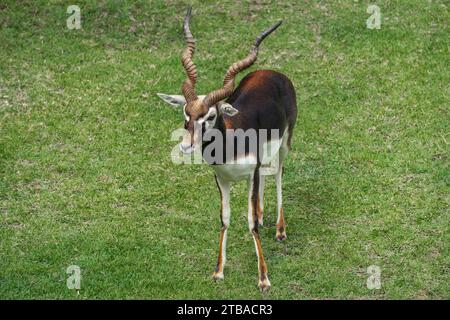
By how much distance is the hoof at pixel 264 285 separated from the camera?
1202cm

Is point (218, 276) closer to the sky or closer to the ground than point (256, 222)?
closer to the ground

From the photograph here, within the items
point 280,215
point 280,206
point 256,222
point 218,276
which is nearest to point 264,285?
point 218,276

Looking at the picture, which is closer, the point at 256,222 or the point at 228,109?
the point at 228,109

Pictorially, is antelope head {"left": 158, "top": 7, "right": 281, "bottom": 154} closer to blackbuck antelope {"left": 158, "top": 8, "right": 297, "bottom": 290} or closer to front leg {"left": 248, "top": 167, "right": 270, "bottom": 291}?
blackbuck antelope {"left": 158, "top": 8, "right": 297, "bottom": 290}

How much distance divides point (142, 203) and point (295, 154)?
270cm

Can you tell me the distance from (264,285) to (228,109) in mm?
2341

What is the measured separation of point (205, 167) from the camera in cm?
1506

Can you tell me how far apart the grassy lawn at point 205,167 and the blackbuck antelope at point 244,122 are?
0.68 metres

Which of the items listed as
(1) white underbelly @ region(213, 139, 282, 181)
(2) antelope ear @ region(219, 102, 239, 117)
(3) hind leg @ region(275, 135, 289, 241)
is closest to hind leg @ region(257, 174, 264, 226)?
(3) hind leg @ region(275, 135, 289, 241)

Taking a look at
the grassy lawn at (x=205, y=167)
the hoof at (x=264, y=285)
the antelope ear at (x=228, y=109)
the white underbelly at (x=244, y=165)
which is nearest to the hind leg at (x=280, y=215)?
the grassy lawn at (x=205, y=167)

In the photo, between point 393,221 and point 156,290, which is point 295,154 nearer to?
point 393,221

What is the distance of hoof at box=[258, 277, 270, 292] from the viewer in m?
12.0

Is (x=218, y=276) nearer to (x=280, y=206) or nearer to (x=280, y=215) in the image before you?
(x=280, y=215)

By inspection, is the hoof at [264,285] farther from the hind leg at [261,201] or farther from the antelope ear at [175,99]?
the antelope ear at [175,99]
